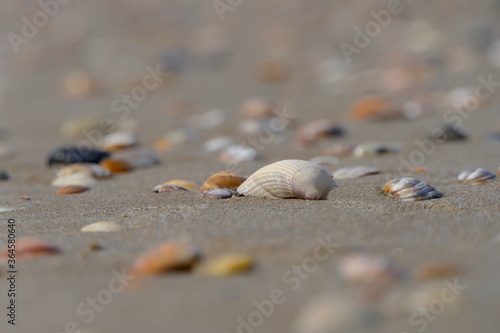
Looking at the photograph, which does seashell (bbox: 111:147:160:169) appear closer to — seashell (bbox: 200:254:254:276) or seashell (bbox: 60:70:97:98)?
seashell (bbox: 200:254:254:276)

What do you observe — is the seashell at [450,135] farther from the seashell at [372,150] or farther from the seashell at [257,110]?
the seashell at [257,110]

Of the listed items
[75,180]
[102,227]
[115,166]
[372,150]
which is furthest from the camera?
[372,150]

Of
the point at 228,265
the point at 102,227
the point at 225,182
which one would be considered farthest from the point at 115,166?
the point at 228,265

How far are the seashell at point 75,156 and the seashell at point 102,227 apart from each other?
6.21 ft

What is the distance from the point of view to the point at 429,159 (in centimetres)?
383

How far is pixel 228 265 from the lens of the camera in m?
1.64

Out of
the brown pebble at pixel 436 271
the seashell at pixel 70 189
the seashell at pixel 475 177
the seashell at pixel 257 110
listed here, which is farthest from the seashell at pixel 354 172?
the seashell at pixel 257 110

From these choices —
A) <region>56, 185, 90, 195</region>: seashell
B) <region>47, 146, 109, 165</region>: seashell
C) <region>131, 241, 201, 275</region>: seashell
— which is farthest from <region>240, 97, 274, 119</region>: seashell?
<region>131, 241, 201, 275</region>: seashell

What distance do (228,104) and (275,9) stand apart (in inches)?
154

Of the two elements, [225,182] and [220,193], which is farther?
[225,182]

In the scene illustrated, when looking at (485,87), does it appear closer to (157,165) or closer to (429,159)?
(429,159)

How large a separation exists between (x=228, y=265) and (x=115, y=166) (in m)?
2.30

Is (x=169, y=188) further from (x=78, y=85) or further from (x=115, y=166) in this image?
(x=78, y=85)

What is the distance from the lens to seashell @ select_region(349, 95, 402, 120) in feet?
17.4
